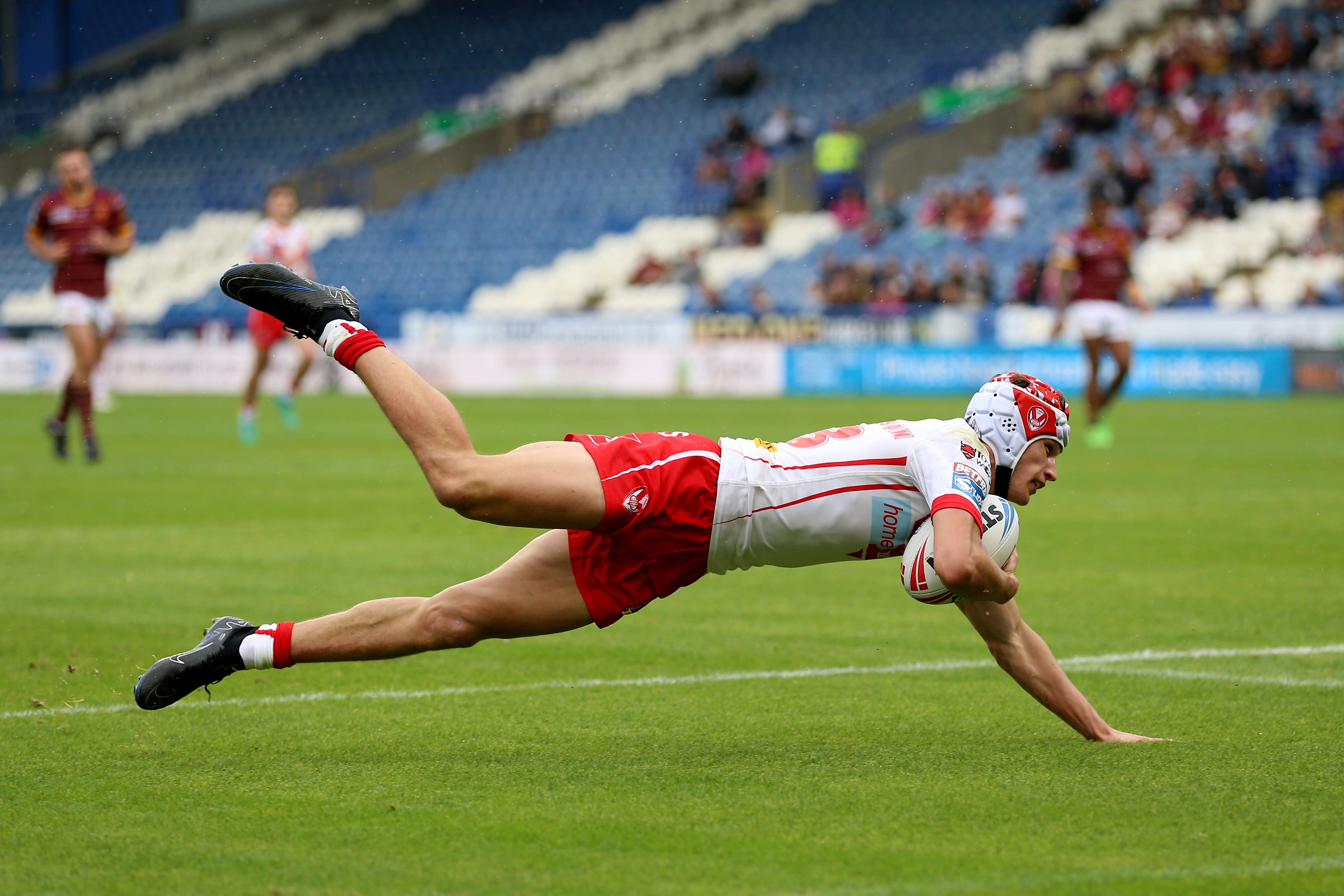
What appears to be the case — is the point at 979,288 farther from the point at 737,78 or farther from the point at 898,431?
the point at 898,431

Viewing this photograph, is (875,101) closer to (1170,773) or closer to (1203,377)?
(1203,377)

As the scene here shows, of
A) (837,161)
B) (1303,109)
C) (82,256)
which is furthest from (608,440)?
(837,161)

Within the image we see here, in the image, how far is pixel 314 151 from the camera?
46.7 meters

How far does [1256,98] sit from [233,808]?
30.9m

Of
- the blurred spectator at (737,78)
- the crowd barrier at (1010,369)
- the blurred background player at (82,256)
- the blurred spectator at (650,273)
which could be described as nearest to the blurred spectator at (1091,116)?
the crowd barrier at (1010,369)

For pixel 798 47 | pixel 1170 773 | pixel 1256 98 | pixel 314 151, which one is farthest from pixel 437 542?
pixel 314 151

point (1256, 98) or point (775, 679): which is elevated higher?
point (1256, 98)

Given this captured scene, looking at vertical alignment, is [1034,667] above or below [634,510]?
below

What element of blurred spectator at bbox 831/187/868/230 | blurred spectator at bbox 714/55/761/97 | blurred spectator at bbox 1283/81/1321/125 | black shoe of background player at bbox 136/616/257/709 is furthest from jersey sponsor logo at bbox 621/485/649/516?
blurred spectator at bbox 714/55/761/97

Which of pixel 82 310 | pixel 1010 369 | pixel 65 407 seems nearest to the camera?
pixel 82 310

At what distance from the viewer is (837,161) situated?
37438mm

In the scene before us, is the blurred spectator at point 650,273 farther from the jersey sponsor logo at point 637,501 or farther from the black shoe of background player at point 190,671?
the jersey sponsor logo at point 637,501

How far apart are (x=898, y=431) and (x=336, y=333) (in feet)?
5.99

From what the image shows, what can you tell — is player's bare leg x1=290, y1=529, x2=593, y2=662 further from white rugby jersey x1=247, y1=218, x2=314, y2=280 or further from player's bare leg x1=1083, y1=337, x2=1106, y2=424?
player's bare leg x1=1083, y1=337, x2=1106, y2=424
